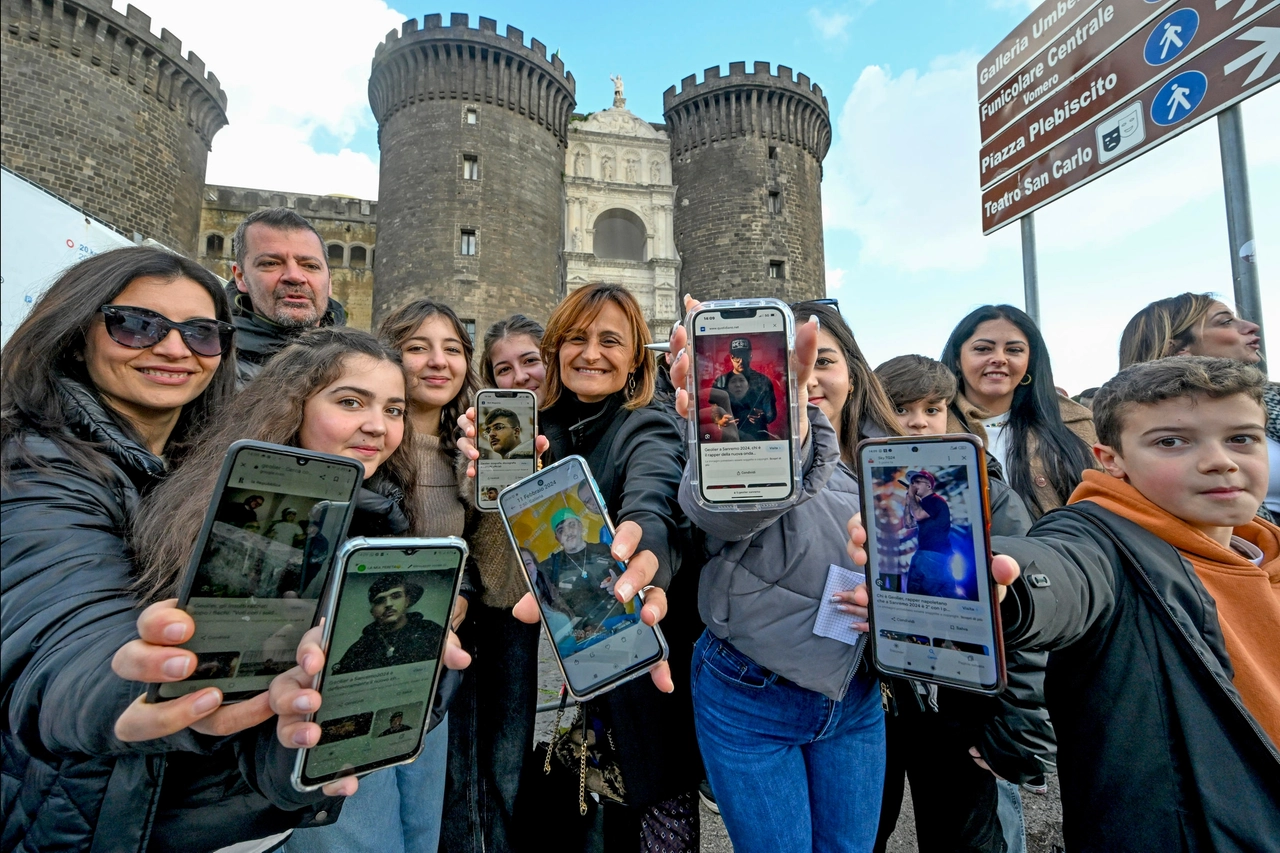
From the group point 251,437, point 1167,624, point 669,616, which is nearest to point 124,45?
point 251,437

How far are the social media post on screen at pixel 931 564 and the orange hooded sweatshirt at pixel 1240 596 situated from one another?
0.55 meters

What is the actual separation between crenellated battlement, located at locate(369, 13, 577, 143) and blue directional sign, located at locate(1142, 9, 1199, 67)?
779 inches

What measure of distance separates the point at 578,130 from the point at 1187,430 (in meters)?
24.6

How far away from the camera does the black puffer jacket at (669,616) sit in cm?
177

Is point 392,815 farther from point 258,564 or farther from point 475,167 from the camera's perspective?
point 475,167

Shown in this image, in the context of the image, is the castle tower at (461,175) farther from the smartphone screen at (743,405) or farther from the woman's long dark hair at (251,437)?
the smartphone screen at (743,405)

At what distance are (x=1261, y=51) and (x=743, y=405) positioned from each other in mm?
4178

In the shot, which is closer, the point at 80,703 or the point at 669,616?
the point at 80,703

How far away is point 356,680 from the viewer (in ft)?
4.00

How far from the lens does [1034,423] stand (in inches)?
113

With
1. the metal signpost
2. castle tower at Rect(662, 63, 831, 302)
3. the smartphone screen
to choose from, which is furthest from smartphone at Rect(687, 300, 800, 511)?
castle tower at Rect(662, 63, 831, 302)

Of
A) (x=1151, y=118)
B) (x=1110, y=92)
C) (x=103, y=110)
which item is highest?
(x=103, y=110)

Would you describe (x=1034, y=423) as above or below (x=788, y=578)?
above

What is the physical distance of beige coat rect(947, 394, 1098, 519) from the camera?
2.63m
